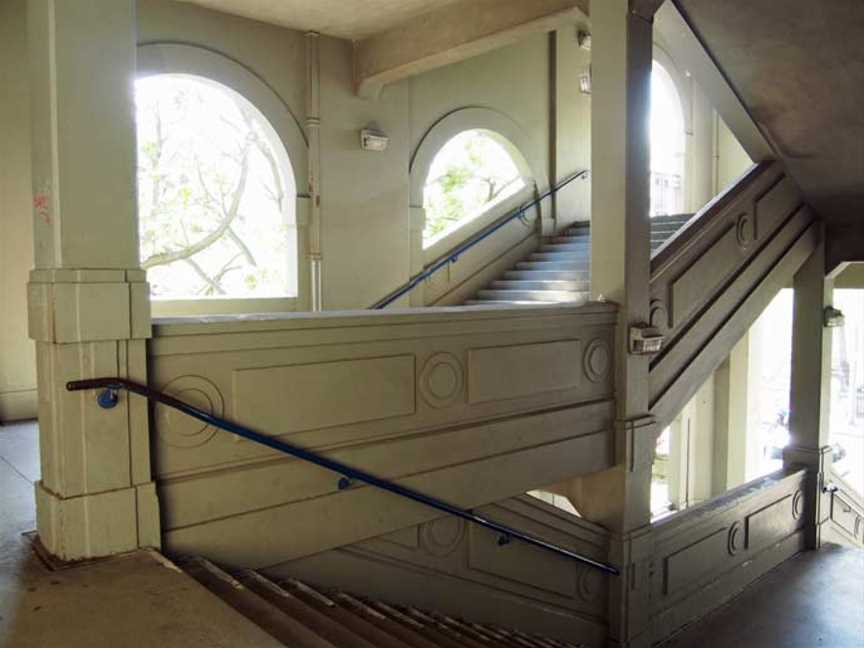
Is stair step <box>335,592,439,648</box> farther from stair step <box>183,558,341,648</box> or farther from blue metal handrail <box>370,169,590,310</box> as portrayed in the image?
blue metal handrail <box>370,169,590,310</box>

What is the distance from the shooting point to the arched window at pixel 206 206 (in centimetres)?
908

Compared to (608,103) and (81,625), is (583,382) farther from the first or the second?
(81,625)

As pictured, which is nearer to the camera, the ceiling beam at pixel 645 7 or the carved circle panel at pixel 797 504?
the ceiling beam at pixel 645 7

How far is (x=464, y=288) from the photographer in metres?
9.52

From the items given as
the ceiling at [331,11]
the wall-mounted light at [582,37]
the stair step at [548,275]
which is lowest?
the stair step at [548,275]

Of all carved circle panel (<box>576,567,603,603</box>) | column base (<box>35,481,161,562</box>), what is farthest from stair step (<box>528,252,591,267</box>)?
column base (<box>35,481,161,562</box>)

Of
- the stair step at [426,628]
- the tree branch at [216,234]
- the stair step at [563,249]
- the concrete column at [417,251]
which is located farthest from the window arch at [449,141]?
the stair step at [426,628]

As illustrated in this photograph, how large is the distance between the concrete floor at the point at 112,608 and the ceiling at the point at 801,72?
5.70 metres

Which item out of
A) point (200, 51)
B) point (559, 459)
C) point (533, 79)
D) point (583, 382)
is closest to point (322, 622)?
point (559, 459)

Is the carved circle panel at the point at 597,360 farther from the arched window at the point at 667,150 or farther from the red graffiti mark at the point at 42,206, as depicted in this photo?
the arched window at the point at 667,150

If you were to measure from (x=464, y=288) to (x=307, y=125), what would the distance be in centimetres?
290

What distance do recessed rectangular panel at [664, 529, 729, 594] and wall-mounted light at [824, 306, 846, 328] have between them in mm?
2786

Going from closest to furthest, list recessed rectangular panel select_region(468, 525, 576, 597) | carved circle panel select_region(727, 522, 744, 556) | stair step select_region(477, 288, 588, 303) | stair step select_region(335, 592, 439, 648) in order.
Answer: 1. stair step select_region(335, 592, 439, 648)
2. recessed rectangular panel select_region(468, 525, 576, 597)
3. carved circle panel select_region(727, 522, 744, 556)
4. stair step select_region(477, 288, 588, 303)

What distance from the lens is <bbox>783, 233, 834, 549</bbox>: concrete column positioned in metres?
8.00
